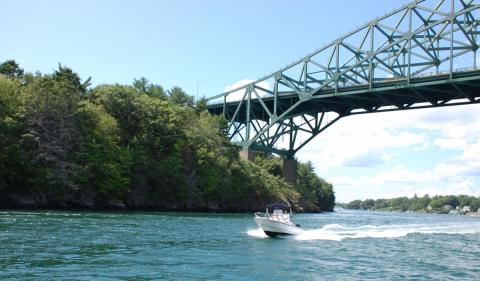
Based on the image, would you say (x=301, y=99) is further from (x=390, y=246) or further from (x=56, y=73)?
(x=390, y=246)

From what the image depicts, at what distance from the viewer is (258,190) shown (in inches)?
3659

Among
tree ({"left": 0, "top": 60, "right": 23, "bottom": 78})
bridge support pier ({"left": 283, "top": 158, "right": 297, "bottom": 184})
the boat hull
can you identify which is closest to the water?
the boat hull

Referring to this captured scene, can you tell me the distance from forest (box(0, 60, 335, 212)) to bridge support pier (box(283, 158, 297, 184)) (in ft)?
21.0

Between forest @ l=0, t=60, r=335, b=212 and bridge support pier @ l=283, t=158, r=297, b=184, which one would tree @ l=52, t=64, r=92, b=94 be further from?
bridge support pier @ l=283, t=158, r=297, b=184

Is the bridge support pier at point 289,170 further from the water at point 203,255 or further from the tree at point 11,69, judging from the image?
the water at point 203,255

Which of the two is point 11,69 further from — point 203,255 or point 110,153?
point 203,255

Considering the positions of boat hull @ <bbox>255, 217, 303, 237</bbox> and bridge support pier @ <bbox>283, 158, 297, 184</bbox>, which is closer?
boat hull @ <bbox>255, 217, 303, 237</bbox>

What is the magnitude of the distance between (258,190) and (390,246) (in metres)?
58.1

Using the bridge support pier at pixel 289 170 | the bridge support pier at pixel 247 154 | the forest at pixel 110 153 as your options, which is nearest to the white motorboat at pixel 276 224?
the forest at pixel 110 153

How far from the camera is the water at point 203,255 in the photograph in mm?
20453

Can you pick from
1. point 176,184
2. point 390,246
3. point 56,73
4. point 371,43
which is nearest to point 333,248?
point 390,246

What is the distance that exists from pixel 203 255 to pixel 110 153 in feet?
Result: 134

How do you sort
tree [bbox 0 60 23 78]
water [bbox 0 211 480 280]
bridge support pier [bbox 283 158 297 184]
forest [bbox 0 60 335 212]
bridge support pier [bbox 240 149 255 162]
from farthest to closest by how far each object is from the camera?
bridge support pier [bbox 283 158 297 184], bridge support pier [bbox 240 149 255 162], tree [bbox 0 60 23 78], forest [bbox 0 60 335 212], water [bbox 0 211 480 280]

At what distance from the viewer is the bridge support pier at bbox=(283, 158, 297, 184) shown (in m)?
106
